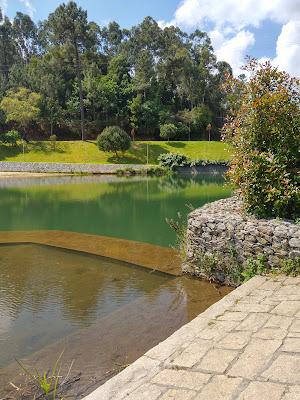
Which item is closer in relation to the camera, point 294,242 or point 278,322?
point 278,322

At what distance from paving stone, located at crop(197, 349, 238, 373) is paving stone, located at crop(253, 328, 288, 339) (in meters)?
0.53

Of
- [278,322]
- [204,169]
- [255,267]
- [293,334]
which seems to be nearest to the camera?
[293,334]

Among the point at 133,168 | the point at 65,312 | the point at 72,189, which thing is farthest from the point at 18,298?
the point at 133,168

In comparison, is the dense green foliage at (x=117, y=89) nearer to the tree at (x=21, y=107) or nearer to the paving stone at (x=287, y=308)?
the tree at (x=21, y=107)

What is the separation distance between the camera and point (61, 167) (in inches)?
1903

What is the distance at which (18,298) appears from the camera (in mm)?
9008

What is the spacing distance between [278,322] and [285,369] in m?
1.29

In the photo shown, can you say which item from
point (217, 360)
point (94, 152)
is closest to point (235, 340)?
point (217, 360)

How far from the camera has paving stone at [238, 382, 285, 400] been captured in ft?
11.8

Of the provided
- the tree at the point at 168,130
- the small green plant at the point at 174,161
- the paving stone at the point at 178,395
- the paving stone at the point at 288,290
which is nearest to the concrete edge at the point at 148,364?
the paving stone at the point at 178,395

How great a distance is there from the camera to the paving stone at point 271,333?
4.83m

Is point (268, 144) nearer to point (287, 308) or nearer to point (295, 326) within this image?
point (287, 308)

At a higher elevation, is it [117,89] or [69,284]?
[117,89]

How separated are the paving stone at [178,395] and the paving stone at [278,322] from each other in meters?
1.77
